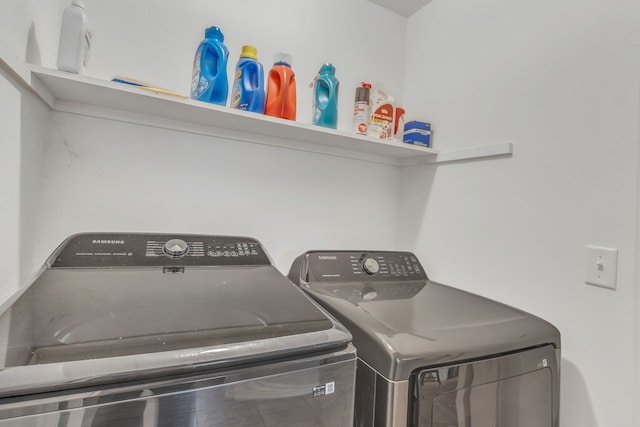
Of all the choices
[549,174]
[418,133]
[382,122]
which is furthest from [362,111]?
[549,174]

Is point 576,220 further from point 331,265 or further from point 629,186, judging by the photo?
point 331,265

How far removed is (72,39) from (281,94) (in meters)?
0.71

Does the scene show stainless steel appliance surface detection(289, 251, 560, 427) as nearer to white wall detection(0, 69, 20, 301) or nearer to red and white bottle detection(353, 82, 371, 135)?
red and white bottle detection(353, 82, 371, 135)

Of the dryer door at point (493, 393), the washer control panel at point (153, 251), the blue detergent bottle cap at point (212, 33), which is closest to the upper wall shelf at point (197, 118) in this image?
the blue detergent bottle cap at point (212, 33)

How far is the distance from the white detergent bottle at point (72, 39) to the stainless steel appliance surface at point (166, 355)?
0.62m

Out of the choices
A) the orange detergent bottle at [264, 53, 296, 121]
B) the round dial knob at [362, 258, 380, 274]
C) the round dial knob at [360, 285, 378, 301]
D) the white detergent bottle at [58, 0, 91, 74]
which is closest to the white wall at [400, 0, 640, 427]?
the round dial knob at [362, 258, 380, 274]

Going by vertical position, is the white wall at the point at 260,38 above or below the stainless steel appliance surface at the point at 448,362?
above

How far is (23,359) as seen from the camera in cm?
50

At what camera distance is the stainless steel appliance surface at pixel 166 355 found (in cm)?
50

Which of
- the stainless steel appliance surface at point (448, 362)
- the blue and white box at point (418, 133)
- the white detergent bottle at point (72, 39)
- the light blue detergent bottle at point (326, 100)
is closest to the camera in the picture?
the stainless steel appliance surface at point (448, 362)

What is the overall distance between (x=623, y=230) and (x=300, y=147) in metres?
1.27

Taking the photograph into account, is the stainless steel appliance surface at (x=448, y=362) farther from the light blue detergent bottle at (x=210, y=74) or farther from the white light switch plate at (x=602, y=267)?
the light blue detergent bottle at (x=210, y=74)

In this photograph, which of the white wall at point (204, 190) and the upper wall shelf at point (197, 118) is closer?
the upper wall shelf at point (197, 118)

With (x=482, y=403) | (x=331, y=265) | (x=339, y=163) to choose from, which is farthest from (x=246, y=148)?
(x=482, y=403)
